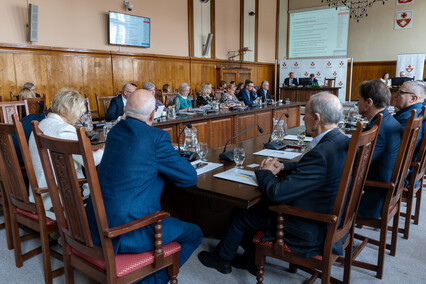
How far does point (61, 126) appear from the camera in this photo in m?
2.09

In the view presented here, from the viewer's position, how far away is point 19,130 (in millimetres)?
1671

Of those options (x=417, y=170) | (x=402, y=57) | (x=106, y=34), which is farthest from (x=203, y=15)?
(x=417, y=170)

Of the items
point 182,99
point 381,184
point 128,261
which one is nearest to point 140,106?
point 128,261

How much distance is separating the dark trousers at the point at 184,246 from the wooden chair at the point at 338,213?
339mm

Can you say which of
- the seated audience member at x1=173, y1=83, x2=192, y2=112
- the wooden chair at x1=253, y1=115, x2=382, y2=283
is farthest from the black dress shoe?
the seated audience member at x1=173, y1=83, x2=192, y2=112

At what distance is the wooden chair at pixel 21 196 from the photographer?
1.71 m

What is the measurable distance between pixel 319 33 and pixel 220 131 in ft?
29.4

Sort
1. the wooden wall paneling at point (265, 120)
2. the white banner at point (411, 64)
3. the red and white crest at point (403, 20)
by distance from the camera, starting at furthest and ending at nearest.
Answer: the red and white crest at point (403, 20) < the white banner at point (411, 64) < the wooden wall paneling at point (265, 120)

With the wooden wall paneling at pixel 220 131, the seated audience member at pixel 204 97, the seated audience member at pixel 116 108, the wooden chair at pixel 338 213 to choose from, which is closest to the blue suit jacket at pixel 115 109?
the seated audience member at pixel 116 108

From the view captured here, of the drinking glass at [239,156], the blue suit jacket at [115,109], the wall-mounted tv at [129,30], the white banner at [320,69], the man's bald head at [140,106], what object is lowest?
the drinking glass at [239,156]

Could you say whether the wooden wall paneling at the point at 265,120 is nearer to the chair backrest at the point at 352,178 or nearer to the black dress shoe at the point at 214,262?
the black dress shoe at the point at 214,262

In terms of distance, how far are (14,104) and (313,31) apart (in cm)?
1132

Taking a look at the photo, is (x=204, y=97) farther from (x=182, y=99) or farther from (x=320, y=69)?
(x=320, y=69)

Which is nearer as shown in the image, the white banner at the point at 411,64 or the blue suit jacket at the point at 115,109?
the blue suit jacket at the point at 115,109
